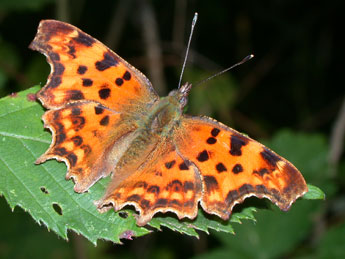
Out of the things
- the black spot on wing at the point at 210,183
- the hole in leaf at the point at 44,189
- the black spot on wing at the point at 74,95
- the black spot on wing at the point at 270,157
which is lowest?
the hole in leaf at the point at 44,189

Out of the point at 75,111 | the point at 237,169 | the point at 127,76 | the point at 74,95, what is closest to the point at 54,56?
the point at 74,95

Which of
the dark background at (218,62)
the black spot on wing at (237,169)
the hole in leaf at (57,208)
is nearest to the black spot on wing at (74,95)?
the hole in leaf at (57,208)

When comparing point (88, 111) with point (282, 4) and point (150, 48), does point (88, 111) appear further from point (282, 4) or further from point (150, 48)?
point (282, 4)

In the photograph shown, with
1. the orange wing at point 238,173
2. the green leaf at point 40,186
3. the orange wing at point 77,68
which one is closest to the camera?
the orange wing at point 238,173

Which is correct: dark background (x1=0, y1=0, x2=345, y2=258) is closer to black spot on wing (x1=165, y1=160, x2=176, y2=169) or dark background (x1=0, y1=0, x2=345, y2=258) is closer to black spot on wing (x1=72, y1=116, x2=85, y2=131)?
black spot on wing (x1=72, y1=116, x2=85, y2=131)

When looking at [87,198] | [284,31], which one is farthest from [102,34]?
[87,198]

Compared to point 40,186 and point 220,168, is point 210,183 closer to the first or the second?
point 220,168

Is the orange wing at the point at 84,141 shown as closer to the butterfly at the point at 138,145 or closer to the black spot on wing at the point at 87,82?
the butterfly at the point at 138,145
